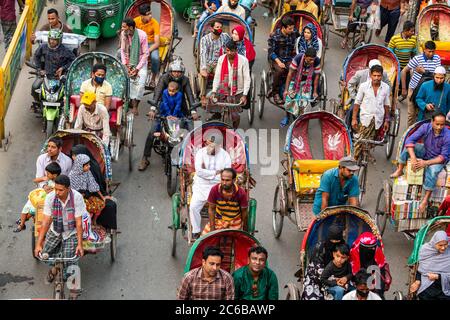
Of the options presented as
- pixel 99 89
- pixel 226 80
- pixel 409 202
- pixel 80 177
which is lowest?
pixel 409 202

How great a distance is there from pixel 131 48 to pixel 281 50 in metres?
2.17

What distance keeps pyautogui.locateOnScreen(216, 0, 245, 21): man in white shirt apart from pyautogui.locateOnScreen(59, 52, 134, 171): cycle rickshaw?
8.99 ft

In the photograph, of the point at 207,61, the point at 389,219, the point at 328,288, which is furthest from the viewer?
the point at 207,61

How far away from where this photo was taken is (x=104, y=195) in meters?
13.2

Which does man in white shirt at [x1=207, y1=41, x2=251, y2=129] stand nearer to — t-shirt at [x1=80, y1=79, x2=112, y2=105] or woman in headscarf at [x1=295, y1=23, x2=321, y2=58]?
woman in headscarf at [x1=295, y1=23, x2=321, y2=58]

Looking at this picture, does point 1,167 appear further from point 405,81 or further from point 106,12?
point 405,81

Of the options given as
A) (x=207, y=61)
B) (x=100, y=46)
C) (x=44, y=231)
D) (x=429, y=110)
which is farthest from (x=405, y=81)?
(x=44, y=231)

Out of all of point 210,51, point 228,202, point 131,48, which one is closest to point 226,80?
point 210,51

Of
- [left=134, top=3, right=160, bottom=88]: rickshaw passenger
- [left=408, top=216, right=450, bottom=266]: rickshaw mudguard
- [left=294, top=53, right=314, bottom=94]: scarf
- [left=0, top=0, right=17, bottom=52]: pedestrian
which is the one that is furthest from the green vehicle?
[left=408, top=216, right=450, bottom=266]: rickshaw mudguard

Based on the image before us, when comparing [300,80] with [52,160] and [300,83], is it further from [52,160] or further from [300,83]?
[52,160]

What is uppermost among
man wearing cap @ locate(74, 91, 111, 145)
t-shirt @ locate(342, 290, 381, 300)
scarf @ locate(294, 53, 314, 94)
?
scarf @ locate(294, 53, 314, 94)

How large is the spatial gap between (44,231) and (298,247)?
341cm

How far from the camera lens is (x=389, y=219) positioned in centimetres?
1381

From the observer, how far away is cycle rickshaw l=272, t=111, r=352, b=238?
533 inches
